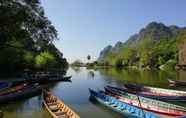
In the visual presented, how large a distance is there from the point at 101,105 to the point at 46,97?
5959mm

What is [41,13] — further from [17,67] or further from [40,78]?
[17,67]

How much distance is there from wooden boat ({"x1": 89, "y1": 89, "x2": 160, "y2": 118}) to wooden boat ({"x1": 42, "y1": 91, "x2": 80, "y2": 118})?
185 inches

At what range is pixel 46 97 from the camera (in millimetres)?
28766

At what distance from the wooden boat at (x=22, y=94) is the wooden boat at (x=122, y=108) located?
8736mm

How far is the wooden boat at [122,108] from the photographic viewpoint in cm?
2019

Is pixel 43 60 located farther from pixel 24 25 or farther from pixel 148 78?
pixel 24 25

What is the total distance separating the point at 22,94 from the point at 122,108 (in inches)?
564

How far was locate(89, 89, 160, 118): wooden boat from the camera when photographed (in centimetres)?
2019

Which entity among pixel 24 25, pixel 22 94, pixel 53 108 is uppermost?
pixel 24 25

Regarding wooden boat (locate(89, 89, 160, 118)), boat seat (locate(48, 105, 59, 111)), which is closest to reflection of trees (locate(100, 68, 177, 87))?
wooden boat (locate(89, 89, 160, 118))

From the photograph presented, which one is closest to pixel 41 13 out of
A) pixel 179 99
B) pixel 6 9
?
pixel 6 9

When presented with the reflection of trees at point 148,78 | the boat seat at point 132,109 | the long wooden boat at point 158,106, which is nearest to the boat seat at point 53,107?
the boat seat at point 132,109

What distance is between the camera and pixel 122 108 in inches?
925

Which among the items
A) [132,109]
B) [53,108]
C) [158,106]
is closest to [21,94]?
[53,108]
